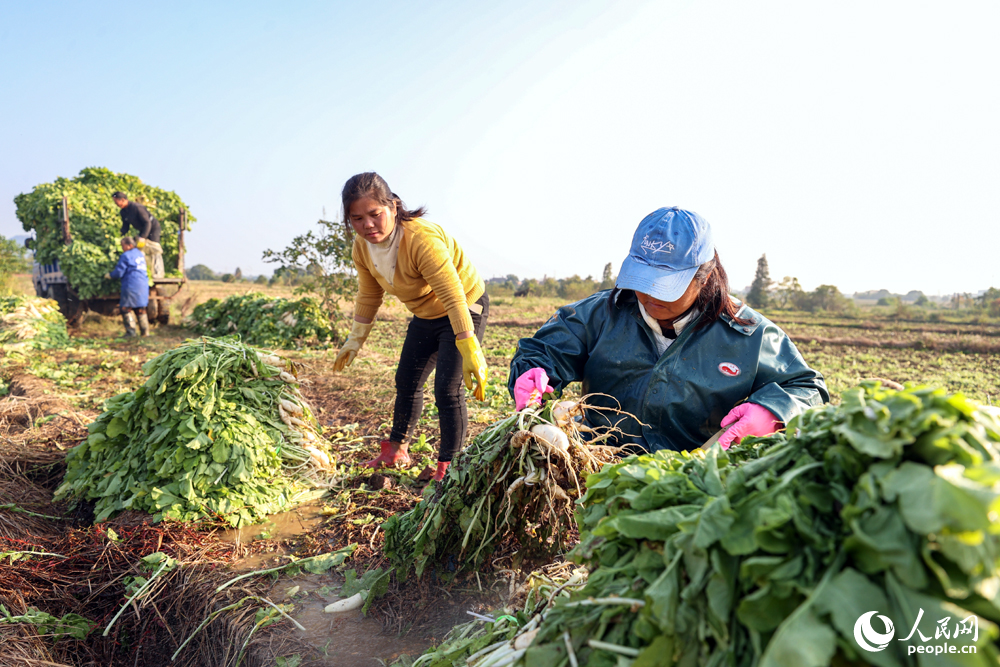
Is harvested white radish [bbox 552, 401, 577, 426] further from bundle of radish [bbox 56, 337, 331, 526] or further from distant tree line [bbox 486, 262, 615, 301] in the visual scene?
distant tree line [bbox 486, 262, 615, 301]

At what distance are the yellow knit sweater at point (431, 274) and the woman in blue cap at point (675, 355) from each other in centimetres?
72

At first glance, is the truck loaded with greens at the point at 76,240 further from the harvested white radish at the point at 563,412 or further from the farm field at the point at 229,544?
the harvested white radish at the point at 563,412

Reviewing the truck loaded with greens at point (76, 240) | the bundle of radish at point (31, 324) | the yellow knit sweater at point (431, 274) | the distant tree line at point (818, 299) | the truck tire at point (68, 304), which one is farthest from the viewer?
the distant tree line at point (818, 299)

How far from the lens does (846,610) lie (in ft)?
2.87

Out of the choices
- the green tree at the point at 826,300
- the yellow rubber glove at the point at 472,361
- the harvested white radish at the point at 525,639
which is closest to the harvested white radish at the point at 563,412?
the harvested white radish at the point at 525,639

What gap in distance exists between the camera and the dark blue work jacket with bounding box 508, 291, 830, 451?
2.39 meters

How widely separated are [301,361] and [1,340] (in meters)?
4.16

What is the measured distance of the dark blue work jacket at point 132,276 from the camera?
9.64 metres

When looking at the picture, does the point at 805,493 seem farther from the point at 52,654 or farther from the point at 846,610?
the point at 52,654

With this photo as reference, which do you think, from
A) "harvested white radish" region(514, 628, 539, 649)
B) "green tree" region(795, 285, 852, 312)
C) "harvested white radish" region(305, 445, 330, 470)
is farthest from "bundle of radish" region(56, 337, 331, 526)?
"green tree" region(795, 285, 852, 312)

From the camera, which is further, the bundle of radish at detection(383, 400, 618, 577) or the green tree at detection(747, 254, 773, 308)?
the green tree at detection(747, 254, 773, 308)

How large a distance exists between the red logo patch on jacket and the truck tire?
1258 cm

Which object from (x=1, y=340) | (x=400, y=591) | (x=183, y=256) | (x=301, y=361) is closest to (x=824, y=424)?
(x=400, y=591)

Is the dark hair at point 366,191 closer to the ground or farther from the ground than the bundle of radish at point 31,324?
farther from the ground
